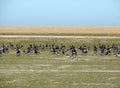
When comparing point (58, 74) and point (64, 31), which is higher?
point (64, 31)

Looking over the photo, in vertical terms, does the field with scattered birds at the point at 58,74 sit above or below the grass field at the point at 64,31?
below

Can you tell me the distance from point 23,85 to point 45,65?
11.2m

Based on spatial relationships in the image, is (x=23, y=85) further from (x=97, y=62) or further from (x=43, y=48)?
(x=43, y=48)

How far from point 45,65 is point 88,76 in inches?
317

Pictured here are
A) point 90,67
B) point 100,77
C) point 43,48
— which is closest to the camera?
point 100,77

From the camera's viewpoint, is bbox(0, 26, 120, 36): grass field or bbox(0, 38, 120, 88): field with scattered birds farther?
bbox(0, 26, 120, 36): grass field

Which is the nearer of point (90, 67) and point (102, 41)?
point (90, 67)

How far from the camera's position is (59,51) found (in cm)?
4625

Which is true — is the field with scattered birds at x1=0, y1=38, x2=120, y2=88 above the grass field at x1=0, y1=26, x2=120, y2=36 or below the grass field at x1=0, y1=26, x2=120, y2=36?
below

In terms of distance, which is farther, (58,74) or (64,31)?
(64,31)

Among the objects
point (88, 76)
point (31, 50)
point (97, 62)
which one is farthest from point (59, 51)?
point (88, 76)

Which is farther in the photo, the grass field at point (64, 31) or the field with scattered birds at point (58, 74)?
the grass field at point (64, 31)

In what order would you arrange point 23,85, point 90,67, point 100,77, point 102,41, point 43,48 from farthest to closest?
point 102,41, point 43,48, point 90,67, point 100,77, point 23,85

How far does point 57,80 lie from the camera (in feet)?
83.5
